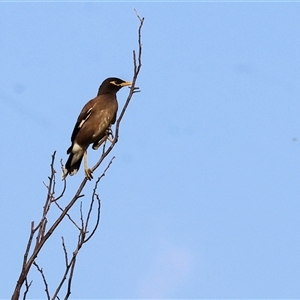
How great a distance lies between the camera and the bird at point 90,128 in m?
7.09

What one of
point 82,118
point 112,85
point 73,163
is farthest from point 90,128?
point 112,85

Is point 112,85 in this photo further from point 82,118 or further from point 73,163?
point 73,163

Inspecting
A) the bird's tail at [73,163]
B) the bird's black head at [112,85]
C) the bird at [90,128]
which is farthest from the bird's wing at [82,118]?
the bird's black head at [112,85]

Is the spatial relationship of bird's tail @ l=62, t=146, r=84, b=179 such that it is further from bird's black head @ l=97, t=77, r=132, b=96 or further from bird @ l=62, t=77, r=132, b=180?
bird's black head @ l=97, t=77, r=132, b=96

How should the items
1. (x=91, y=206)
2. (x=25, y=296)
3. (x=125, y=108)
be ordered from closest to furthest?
(x=25, y=296)
(x=91, y=206)
(x=125, y=108)

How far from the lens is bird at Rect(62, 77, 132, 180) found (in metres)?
7.09

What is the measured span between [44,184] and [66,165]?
8.84ft

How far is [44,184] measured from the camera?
454cm

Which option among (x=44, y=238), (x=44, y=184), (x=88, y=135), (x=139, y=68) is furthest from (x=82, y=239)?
(x=88, y=135)

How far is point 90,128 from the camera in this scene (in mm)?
7090

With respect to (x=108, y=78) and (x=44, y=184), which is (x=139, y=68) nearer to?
(x=44, y=184)

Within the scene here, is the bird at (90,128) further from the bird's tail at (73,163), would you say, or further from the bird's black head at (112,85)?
the bird's black head at (112,85)

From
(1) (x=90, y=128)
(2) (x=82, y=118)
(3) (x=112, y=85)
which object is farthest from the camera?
(3) (x=112, y=85)

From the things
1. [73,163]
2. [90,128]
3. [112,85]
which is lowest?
[73,163]
